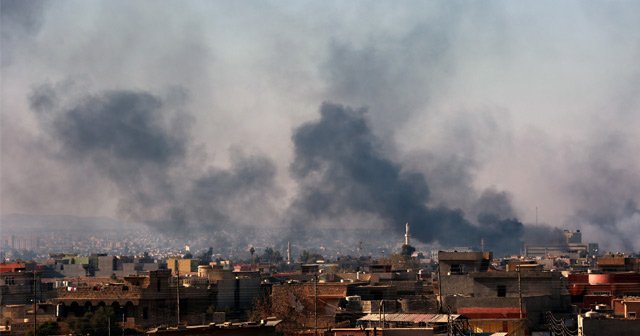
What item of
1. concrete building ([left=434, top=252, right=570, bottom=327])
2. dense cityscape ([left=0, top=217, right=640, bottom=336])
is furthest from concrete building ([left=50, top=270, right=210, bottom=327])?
concrete building ([left=434, top=252, right=570, bottom=327])

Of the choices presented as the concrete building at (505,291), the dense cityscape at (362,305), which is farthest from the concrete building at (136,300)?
the concrete building at (505,291)

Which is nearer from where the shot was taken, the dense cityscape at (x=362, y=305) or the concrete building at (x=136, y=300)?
the dense cityscape at (x=362, y=305)

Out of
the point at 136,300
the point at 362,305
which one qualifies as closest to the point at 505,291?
A: the point at 362,305

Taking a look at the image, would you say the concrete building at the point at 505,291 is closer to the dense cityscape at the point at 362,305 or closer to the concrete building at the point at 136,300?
the dense cityscape at the point at 362,305

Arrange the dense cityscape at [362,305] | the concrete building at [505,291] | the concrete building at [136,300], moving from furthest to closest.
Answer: the concrete building at [136,300] < the concrete building at [505,291] < the dense cityscape at [362,305]

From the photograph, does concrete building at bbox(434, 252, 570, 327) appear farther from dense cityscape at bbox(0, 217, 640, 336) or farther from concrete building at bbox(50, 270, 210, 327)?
concrete building at bbox(50, 270, 210, 327)

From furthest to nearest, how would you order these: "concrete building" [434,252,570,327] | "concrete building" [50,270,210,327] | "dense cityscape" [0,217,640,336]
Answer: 1. "concrete building" [50,270,210,327]
2. "concrete building" [434,252,570,327]
3. "dense cityscape" [0,217,640,336]

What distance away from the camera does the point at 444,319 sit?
44.4m

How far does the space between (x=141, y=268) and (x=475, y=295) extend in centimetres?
8865

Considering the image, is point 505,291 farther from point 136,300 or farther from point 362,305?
point 136,300

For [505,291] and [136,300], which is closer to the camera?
[505,291]

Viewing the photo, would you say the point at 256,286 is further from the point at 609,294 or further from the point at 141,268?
the point at 141,268

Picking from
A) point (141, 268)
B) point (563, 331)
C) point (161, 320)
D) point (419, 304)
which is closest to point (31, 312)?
point (161, 320)

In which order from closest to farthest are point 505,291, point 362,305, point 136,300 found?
point 505,291 < point 136,300 < point 362,305
